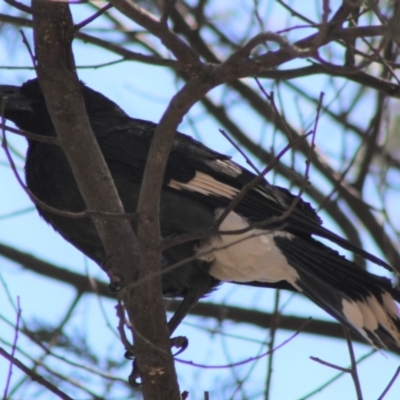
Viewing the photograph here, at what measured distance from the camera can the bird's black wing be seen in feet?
11.7

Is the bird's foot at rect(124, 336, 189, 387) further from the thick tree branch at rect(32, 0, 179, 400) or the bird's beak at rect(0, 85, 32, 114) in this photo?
the bird's beak at rect(0, 85, 32, 114)

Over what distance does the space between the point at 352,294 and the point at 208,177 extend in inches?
31.1

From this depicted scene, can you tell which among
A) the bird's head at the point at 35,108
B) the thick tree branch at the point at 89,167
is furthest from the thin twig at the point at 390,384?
the bird's head at the point at 35,108

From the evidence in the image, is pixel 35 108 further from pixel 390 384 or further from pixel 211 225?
pixel 390 384

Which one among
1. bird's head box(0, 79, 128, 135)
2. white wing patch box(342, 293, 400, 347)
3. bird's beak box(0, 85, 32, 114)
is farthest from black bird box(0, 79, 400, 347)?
bird's beak box(0, 85, 32, 114)

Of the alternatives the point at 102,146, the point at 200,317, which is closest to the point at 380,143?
the point at 200,317

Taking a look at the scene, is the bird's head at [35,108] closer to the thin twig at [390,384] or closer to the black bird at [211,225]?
the black bird at [211,225]

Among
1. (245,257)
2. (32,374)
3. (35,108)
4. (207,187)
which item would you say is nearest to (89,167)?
(32,374)

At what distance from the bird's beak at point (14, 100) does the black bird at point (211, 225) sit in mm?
243

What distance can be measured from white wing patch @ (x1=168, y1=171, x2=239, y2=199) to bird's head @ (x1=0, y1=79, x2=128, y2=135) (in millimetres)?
596

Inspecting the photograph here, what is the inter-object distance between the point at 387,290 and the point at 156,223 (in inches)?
38.6

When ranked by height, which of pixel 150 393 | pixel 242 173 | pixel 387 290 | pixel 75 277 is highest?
pixel 75 277

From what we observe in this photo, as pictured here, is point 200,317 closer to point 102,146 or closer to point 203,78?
point 102,146

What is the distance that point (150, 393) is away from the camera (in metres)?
2.96
